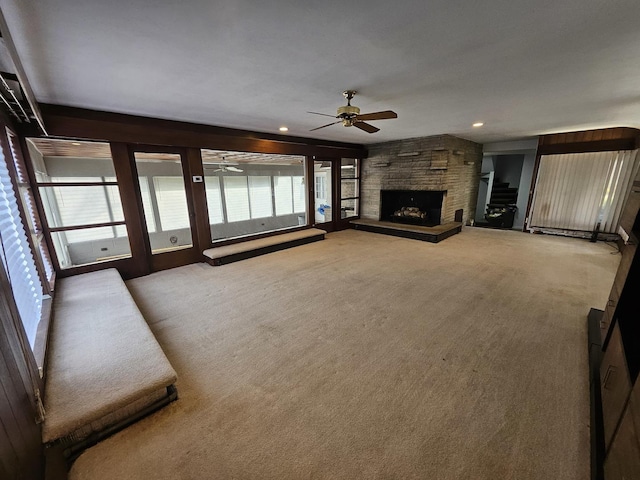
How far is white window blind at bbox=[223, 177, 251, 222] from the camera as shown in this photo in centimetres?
826

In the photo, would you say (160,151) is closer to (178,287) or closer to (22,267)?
(178,287)

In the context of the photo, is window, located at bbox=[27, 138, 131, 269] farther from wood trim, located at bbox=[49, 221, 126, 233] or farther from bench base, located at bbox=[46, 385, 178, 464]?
bench base, located at bbox=[46, 385, 178, 464]

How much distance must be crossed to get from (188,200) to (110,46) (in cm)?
284

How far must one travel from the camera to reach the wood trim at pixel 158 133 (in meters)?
3.06

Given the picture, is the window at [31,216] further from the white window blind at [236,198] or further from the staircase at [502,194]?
the staircase at [502,194]

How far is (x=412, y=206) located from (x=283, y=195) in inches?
197

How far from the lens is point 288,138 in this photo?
5.34 metres

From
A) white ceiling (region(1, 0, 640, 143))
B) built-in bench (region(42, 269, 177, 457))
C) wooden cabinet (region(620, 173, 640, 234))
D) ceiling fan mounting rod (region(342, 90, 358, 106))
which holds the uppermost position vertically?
white ceiling (region(1, 0, 640, 143))

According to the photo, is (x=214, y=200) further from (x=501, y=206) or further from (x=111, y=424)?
(x=501, y=206)

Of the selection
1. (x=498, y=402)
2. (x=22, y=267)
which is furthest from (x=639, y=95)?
(x=22, y=267)

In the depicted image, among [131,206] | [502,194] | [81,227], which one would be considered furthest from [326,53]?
[502,194]

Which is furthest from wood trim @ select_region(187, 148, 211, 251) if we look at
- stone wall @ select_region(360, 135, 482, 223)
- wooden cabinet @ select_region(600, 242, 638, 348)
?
wooden cabinet @ select_region(600, 242, 638, 348)

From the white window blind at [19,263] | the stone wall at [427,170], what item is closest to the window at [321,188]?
the stone wall at [427,170]

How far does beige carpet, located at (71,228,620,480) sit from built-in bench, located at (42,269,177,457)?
4.3 inches
